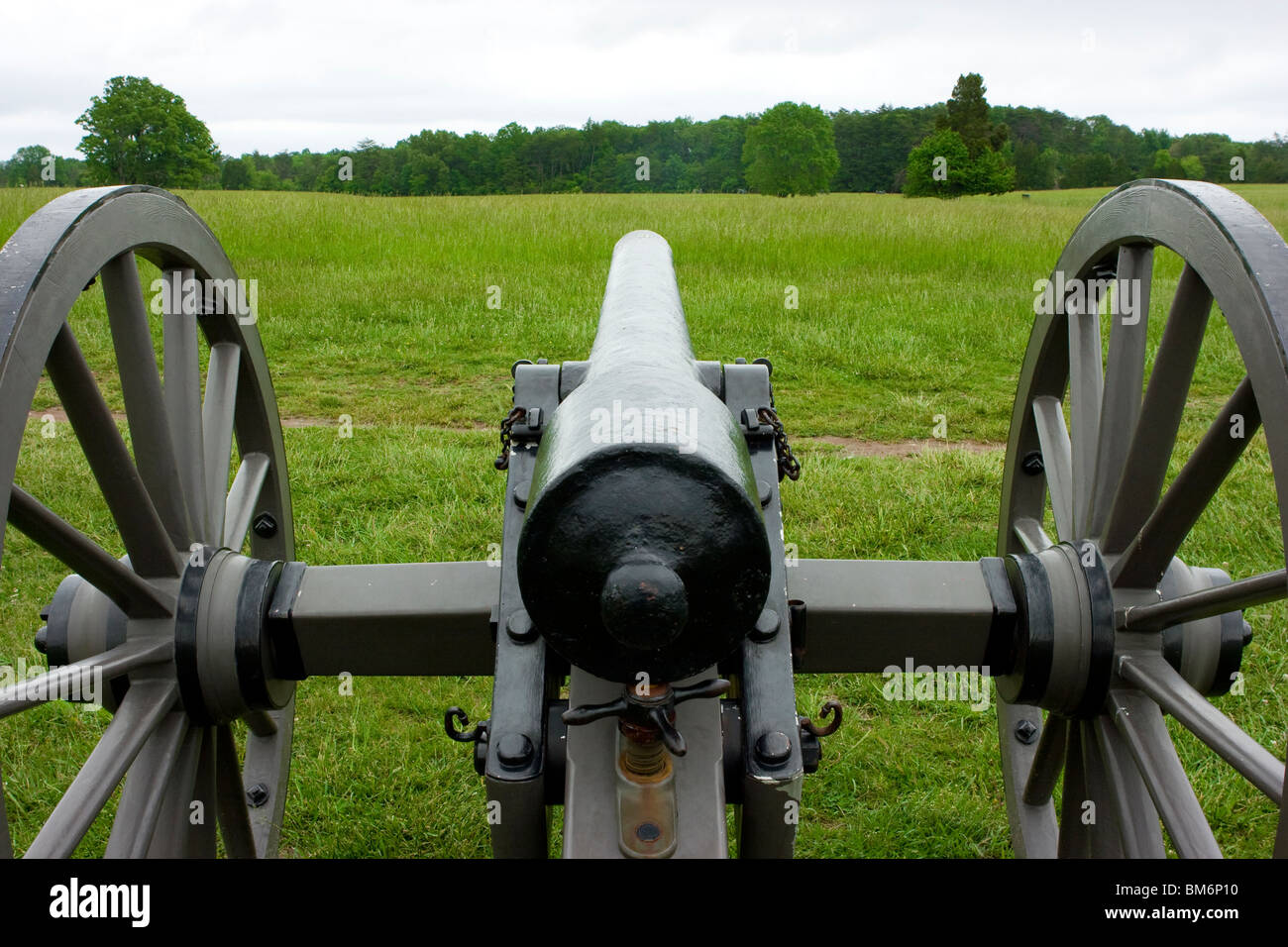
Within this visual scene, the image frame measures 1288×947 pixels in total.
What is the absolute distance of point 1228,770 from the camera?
304 cm

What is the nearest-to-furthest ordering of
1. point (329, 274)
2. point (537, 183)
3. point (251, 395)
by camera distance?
point (251, 395)
point (329, 274)
point (537, 183)

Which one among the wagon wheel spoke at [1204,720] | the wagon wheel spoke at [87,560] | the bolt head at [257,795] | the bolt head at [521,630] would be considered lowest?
the bolt head at [257,795]

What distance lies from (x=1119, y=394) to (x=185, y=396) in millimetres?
Result: 1930

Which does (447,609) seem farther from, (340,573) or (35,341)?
(35,341)

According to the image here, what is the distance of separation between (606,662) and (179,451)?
1333mm

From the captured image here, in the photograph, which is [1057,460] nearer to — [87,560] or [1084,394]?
[1084,394]

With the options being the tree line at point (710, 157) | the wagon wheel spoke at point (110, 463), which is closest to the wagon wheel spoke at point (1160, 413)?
the wagon wheel spoke at point (110, 463)

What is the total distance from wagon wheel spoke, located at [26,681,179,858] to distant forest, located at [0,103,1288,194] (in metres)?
6.16

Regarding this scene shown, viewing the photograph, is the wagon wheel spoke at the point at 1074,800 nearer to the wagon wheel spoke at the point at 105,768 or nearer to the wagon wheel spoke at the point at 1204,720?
the wagon wheel spoke at the point at 1204,720

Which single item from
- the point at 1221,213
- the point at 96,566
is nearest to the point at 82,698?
the point at 96,566

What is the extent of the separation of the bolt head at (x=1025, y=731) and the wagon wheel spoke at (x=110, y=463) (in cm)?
202

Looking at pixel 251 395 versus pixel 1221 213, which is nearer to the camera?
pixel 1221 213

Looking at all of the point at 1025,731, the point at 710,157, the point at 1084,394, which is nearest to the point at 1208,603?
the point at 1084,394

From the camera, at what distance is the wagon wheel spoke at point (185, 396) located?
7.44 feet
